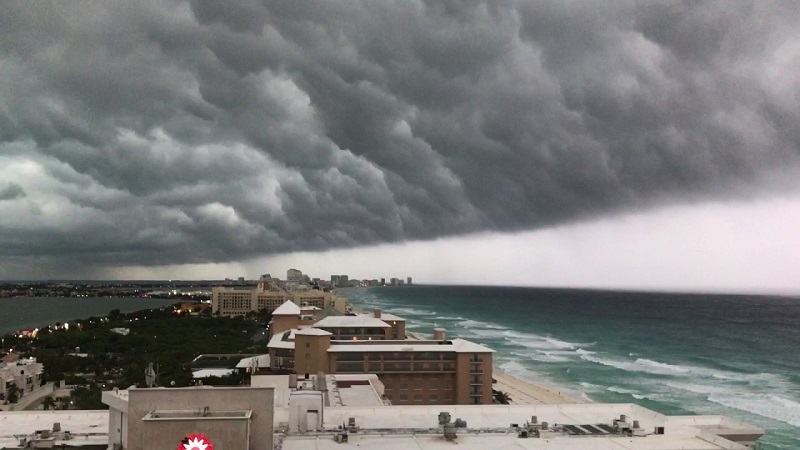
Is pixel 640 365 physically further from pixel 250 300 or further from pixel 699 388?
pixel 250 300

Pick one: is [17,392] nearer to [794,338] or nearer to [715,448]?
[715,448]

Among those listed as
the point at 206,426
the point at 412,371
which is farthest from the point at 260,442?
the point at 412,371

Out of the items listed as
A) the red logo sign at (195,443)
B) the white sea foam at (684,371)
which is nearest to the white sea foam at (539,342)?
the white sea foam at (684,371)

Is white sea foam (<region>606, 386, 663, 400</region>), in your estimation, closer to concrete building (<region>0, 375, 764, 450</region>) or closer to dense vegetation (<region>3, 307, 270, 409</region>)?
dense vegetation (<region>3, 307, 270, 409</region>)

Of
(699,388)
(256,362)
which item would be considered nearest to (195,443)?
(256,362)

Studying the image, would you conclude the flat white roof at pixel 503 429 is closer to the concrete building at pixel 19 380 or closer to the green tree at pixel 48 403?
the green tree at pixel 48 403
